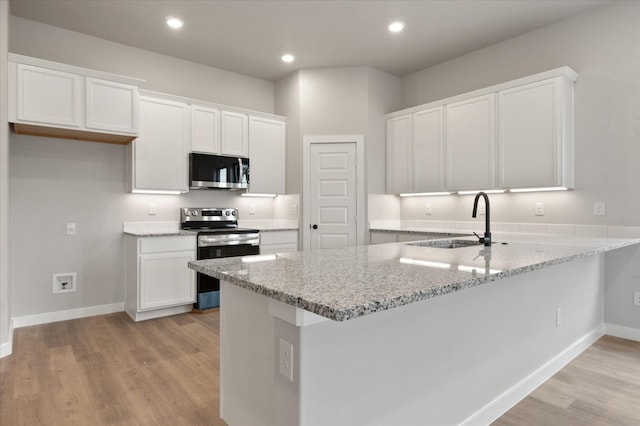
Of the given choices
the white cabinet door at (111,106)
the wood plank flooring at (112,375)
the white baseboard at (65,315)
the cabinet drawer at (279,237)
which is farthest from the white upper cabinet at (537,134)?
the white baseboard at (65,315)

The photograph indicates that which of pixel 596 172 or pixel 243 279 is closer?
pixel 243 279

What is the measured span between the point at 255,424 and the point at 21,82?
134 inches

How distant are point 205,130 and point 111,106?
3.42 feet

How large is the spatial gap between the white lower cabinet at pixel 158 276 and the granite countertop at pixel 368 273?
2340 mm

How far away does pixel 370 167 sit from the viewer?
4812mm

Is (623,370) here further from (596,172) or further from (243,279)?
(243,279)

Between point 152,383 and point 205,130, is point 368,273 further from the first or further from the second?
point 205,130

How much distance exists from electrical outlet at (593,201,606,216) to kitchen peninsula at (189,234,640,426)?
4.32 feet

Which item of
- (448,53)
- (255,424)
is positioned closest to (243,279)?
(255,424)

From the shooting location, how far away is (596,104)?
3395 millimetres

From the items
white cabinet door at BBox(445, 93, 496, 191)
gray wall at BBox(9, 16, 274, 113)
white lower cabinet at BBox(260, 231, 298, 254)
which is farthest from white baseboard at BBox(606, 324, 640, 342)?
gray wall at BBox(9, 16, 274, 113)

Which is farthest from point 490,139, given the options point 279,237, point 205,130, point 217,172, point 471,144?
point 205,130

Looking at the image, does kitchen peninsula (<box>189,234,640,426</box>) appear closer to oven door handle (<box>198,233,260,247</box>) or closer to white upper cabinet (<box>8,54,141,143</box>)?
oven door handle (<box>198,233,260,247</box>)

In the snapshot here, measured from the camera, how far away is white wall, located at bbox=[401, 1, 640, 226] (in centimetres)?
321
